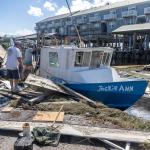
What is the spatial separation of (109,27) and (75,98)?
64.9 m

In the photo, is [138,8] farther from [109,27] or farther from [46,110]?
[46,110]

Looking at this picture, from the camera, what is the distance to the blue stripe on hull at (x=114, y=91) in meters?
11.5

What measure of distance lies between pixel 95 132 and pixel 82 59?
17.2ft

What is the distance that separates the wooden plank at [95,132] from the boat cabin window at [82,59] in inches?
177

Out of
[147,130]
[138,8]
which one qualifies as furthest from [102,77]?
[138,8]

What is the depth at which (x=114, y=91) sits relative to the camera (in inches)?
456

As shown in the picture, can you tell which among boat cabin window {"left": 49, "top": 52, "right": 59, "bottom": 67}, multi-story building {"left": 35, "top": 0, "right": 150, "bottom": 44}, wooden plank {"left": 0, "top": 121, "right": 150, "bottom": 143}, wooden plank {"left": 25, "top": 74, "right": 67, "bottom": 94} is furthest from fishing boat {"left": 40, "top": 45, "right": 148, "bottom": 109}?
multi-story building {"left": 35, "top": 0, "right": 150, "bottom": 44}

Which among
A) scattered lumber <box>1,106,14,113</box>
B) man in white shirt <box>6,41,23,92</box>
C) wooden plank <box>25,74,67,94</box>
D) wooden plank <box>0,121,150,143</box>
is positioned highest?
man in white shirt <box>6,41,23,92</box>

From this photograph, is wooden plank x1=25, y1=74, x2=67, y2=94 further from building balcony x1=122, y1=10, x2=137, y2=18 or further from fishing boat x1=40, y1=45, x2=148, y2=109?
building balcony x1=122, y1=10, x2=137, y2=18

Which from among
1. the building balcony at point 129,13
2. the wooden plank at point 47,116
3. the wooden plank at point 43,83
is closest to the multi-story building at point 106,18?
the building balcony at point 129,13

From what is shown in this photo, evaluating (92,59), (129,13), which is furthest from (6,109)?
(129,13)

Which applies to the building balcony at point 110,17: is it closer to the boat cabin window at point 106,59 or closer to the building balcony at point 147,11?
the building balcony at point 147,11

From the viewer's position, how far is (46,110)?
9398mm

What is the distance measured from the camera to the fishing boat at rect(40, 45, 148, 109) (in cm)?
1158
